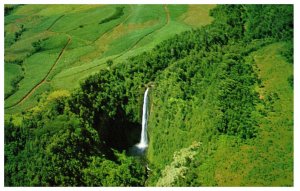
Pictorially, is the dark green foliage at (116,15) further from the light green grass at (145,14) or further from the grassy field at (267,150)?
the grassy field at (267,150)

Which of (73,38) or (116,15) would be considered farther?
(116,15)

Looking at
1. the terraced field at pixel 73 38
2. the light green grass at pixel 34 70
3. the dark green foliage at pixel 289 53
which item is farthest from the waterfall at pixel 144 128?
the dark green foliage at pixel 289 53

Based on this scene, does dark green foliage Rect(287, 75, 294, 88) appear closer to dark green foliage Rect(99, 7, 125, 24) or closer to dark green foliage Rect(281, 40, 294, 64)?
dark green foliage Rect(281, 40, 294, 64)

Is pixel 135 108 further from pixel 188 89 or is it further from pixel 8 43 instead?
pixel 8 43

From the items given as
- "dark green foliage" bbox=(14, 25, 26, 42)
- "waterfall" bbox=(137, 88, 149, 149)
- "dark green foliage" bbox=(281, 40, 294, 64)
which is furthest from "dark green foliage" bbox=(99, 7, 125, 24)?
"dark green foliage" bbox=(281, 40, 294, 64)

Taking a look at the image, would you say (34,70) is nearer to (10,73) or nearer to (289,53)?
(10,73)

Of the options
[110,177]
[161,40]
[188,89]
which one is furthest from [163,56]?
[110,177]

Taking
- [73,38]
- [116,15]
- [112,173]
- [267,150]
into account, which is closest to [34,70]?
[73,38]
